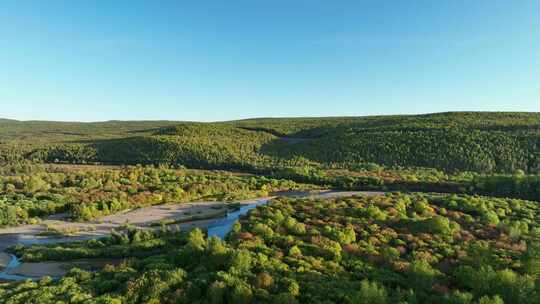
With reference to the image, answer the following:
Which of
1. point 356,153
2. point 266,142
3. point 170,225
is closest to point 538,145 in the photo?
point 356,153

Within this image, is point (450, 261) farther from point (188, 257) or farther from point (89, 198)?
point (89, 198)

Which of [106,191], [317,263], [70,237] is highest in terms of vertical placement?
[317,263]

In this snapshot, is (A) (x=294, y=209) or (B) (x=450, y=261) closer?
(B) (x=450, y=261)

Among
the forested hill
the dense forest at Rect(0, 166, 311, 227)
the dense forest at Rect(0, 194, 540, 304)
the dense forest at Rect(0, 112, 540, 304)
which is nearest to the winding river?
the dense forest at Rect(0, 112, 540, 304)

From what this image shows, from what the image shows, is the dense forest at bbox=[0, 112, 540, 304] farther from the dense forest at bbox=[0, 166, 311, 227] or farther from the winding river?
the winding river

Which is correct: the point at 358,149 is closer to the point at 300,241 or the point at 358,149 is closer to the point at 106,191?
the point at 106,191

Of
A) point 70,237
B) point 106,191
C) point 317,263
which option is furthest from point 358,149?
point 317,263

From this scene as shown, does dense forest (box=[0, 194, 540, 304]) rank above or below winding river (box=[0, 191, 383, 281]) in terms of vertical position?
above

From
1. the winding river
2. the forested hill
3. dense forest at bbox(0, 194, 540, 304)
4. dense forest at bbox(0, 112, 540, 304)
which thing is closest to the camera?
dense forest at bbox(0, 194, 540, 304)

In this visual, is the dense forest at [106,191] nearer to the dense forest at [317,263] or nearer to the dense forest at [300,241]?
A: the dense forest at [300,241]
